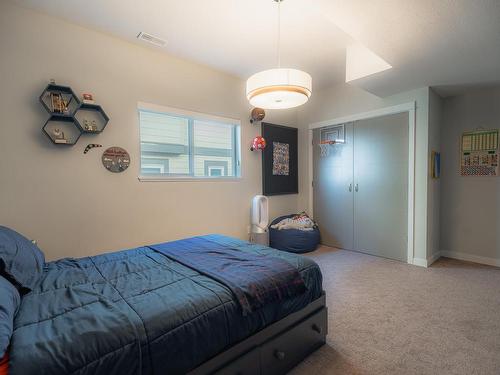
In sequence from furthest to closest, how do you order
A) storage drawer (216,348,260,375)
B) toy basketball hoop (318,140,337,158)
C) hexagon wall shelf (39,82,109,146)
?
toy basketball hoop (318,140,337,158)
hexagon wall shelf (39,82,109,146)
storage drawer (216,348,260,375)

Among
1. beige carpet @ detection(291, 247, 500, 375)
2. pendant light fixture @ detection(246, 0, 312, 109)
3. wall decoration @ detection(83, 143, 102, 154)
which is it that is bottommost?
beige carpet @ detection(291, 247, 500, 375)

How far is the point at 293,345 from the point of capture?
5.21 feet

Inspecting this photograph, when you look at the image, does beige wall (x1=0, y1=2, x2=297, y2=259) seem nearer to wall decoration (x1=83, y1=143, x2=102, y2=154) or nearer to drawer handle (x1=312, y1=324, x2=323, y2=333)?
wall decoration (x1=83, y1=143, x2=102, y2=154)

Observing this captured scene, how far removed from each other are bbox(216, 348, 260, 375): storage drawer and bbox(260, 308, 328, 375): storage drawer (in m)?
0.05

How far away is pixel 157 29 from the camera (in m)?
2.54

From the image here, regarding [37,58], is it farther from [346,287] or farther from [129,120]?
[346,287]

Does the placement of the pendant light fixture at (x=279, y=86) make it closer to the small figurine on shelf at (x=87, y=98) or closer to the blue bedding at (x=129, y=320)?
the blue bedding at (x=129, y=320)

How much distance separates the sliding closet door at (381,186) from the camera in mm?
3471

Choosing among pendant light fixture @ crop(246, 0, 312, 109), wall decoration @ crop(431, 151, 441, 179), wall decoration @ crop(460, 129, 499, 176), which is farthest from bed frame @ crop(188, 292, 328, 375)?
wall decoration @ crop(460, 129, 499, 176)

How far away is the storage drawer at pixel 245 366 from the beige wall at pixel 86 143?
200cm

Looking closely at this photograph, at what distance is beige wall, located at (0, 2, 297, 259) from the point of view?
86.4 inches

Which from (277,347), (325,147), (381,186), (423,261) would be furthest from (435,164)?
(277,347)

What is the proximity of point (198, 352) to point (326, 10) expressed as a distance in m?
2.26

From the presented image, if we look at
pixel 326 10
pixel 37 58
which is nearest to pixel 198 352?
pixel 326 10
